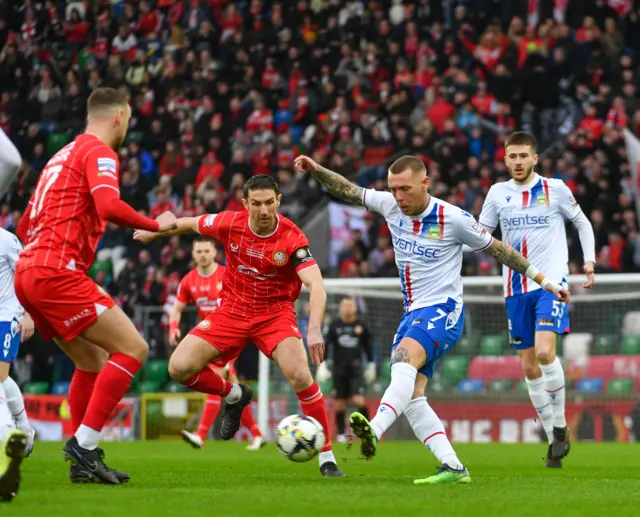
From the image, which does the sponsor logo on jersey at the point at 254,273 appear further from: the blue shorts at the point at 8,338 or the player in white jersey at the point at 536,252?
the player in white jersey at the point at 536,252

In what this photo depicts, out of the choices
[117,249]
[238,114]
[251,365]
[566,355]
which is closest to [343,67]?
[238,114]

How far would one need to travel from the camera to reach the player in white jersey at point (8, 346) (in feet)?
18.6

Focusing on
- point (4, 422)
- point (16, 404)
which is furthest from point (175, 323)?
point (4, 422)

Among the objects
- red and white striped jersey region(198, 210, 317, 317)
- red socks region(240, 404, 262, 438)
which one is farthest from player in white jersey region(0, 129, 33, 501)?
red socks region(240, 404, 262, 438)

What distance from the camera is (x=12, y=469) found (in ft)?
18.8

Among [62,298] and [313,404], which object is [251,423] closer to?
[313,404]

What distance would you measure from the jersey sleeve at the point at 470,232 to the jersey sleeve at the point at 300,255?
1.15 meters

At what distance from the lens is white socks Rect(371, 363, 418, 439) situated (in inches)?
281

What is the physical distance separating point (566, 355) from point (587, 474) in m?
7.36

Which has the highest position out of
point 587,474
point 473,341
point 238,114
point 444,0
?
point 444,0

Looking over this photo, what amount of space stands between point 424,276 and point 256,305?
1.54 metres

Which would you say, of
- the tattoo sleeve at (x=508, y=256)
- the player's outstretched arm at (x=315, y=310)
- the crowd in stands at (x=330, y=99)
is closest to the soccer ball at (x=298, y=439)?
the player's outstretched arm at (x=315, y=310)

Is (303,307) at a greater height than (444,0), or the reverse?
(444,0)

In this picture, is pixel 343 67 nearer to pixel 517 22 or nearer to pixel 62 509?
pixel 517 22
